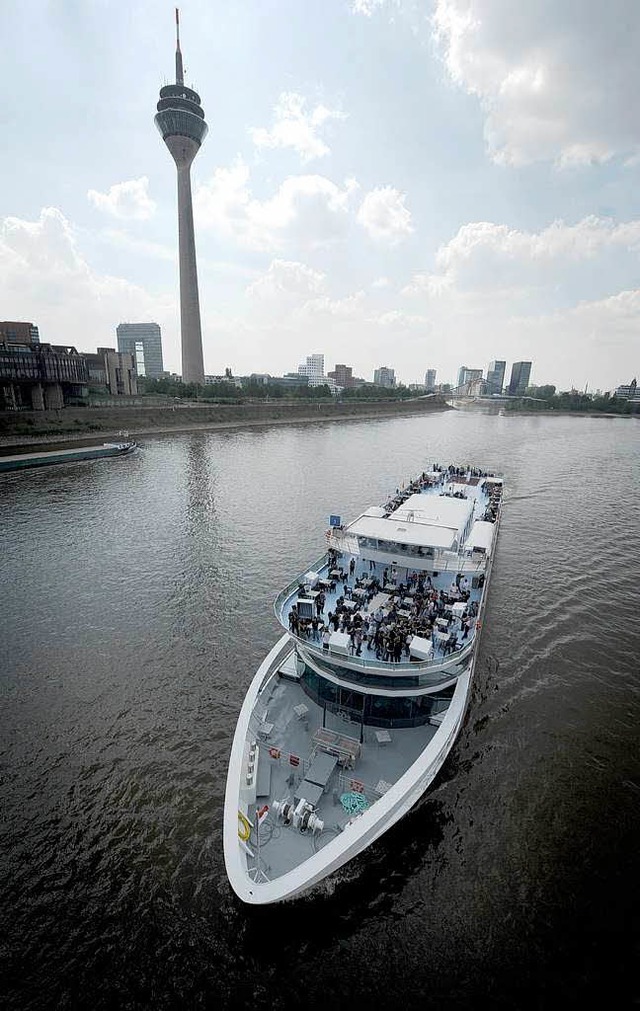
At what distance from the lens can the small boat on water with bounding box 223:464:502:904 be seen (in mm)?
12992

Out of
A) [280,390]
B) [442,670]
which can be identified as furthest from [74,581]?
[280,390]

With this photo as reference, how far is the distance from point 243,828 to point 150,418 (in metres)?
98.5

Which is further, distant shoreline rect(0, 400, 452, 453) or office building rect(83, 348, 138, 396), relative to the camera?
office building rect(83, 348, 138, 396)

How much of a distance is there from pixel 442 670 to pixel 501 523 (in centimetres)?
3475

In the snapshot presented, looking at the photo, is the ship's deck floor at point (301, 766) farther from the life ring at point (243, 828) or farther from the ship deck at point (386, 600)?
the ship deck at point (386, 600)

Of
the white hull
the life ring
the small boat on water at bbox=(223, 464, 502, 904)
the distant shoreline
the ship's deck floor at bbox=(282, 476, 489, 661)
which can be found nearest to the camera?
the white hull

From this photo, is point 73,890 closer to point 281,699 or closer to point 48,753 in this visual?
point 48,753

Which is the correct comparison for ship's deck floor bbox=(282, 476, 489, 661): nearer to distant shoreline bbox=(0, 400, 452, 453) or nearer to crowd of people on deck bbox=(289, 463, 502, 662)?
crowd of people on deck bbox=(289, 463, 502, 662)

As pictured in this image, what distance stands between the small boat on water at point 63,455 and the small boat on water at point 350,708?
60.2 metres

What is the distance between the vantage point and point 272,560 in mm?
36406

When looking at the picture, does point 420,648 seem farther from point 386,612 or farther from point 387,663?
point 386,612

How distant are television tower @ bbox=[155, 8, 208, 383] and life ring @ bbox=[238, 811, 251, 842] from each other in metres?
177

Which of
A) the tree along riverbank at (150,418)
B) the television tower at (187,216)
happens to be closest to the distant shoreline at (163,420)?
the tree along riverbank at (150,418)

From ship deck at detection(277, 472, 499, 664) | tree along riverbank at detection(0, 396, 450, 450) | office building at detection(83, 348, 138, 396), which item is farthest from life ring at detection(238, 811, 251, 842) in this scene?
office building at detection(83, 348, 138, 396)
